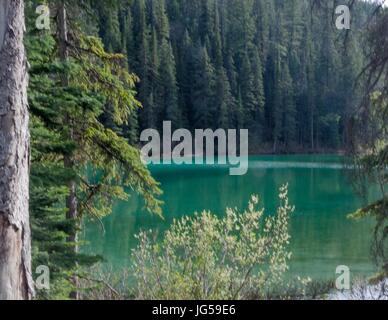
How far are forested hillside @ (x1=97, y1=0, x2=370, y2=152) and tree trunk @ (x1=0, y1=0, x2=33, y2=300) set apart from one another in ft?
154

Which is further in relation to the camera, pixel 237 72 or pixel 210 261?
pixel 237 72

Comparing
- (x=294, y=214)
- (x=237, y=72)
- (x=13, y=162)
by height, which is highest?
(x=237, y=72)

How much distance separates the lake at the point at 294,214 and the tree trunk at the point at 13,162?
327cm

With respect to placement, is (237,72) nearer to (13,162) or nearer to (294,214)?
(294,214)

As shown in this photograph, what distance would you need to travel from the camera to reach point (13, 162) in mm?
2689

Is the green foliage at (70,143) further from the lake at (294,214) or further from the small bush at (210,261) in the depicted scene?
the lake at (294,214)

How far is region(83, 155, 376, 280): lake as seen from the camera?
12.6 metres

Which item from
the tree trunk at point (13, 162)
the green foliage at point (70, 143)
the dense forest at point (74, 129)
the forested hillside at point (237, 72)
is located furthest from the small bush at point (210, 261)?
the forested hillside at point (237, 72)

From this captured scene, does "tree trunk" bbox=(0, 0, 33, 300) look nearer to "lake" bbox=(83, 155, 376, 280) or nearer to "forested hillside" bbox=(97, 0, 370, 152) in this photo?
"lake" bbox=(83, 155, 376, 280)

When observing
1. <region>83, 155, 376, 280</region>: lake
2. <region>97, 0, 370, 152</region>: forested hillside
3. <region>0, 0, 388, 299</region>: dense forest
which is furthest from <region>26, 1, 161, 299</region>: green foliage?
<region>97, 0, 370, 152</region>: forested hillside

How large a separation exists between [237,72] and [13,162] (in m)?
55.0

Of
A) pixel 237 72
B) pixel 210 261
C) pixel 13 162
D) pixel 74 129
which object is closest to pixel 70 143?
pixel 210 261

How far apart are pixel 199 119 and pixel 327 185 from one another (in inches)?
1050
